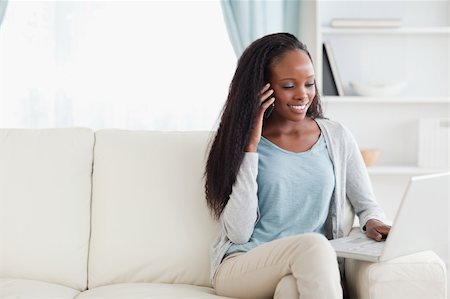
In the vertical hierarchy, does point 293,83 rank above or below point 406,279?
above

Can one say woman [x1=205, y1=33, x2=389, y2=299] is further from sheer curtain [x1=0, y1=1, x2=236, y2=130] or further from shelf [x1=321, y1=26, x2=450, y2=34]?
sheer curtain [x1=0, y1=1, x2=236, y2=130]

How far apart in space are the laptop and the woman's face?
440 mm

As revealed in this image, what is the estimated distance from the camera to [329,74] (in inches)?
149

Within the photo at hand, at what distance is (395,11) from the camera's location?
155 inches

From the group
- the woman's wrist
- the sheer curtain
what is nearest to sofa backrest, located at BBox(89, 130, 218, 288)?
the woman's wrist

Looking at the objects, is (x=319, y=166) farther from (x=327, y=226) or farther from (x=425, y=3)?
(x=425, y=3)

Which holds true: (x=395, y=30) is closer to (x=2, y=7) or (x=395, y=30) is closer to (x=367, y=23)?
(x=367, y=23)

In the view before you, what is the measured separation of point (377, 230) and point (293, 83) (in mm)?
510

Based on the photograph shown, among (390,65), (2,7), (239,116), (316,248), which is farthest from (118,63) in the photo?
(316,248)

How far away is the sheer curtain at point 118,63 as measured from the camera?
13.1 feet

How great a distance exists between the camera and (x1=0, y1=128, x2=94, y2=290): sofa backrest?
2.58m

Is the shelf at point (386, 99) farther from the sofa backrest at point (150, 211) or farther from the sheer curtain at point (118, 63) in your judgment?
the sofa backrest at point (150, 211)

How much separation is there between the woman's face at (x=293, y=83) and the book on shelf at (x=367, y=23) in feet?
4.49

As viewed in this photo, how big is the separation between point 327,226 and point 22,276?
998 mm
